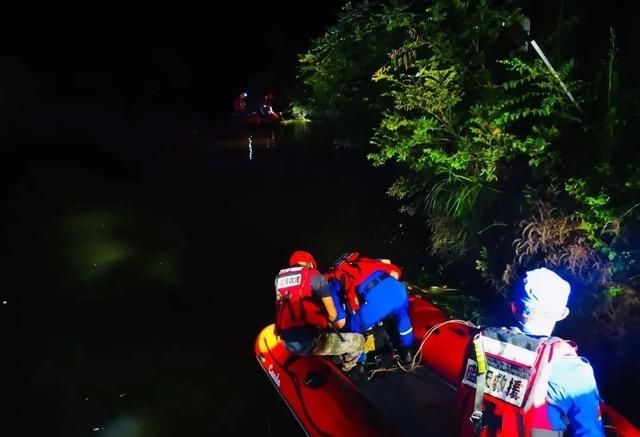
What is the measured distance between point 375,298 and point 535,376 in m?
2.43

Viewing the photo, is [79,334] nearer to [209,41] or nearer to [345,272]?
[345,272]

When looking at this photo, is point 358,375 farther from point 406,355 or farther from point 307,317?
point 307,317

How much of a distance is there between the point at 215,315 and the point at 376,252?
2.81 meters

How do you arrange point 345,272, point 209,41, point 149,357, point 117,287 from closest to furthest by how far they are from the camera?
1. point 345,272
2. point 149,357
3. point 117,287
4. point 209,41

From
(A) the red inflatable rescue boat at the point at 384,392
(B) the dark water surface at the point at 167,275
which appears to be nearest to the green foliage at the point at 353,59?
(B) the dark water surface at the point at 167,275

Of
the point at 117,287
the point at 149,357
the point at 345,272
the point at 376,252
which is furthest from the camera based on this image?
the point at 376,252

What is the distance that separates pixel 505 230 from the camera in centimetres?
661

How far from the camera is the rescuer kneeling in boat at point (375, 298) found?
16.0 ft

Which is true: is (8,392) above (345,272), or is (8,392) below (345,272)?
below

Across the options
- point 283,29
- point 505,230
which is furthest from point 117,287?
point 283,29

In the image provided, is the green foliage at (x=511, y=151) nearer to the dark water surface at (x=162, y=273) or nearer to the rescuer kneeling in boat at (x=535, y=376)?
the dark water surface at (x=162, y=273)

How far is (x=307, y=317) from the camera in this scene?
471 cm

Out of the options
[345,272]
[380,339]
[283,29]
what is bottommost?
[380,339]

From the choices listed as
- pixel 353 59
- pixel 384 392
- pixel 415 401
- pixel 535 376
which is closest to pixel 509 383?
pixel 535 376
